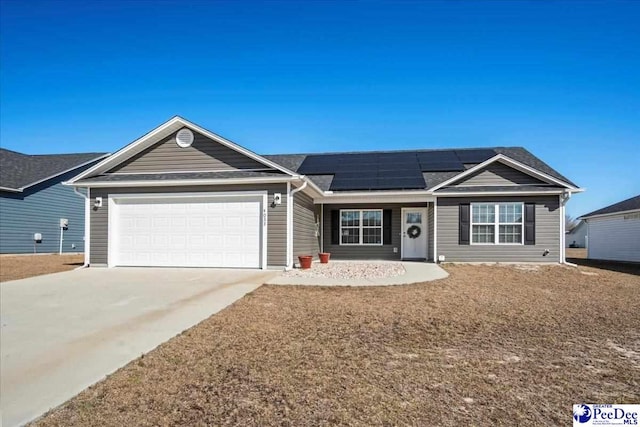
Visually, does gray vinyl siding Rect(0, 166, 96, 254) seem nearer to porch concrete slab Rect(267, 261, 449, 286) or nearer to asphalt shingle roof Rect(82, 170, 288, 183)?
asphalt shingle roof Rect(82, 170, 288, 183)

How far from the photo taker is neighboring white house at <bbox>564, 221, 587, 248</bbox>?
1690 inches

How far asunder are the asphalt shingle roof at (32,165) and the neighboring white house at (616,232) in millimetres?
29662

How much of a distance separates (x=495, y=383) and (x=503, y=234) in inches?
462

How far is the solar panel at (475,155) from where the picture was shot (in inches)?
722

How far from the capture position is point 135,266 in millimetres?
12688

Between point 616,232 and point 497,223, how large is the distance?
10179 millimetres

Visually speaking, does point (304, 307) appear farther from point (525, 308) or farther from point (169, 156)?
point (169, 156)

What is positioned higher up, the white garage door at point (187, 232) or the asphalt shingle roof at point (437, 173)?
the asphalt shingle roof at point (437, 173)

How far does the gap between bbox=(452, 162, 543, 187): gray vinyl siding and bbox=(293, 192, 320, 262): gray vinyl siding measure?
546 centimetres

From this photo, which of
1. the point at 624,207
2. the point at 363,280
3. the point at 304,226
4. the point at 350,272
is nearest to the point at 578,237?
the point at 624,207

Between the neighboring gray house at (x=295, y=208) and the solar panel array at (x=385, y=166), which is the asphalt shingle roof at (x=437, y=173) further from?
the solar panel array at (x=385, y=166)

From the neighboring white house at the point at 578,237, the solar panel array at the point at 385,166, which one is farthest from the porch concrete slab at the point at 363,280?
the neighboring white house at the point at 578,237

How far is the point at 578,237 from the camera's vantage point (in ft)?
146

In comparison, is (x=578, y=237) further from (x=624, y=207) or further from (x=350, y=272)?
(x=350, y=272)
